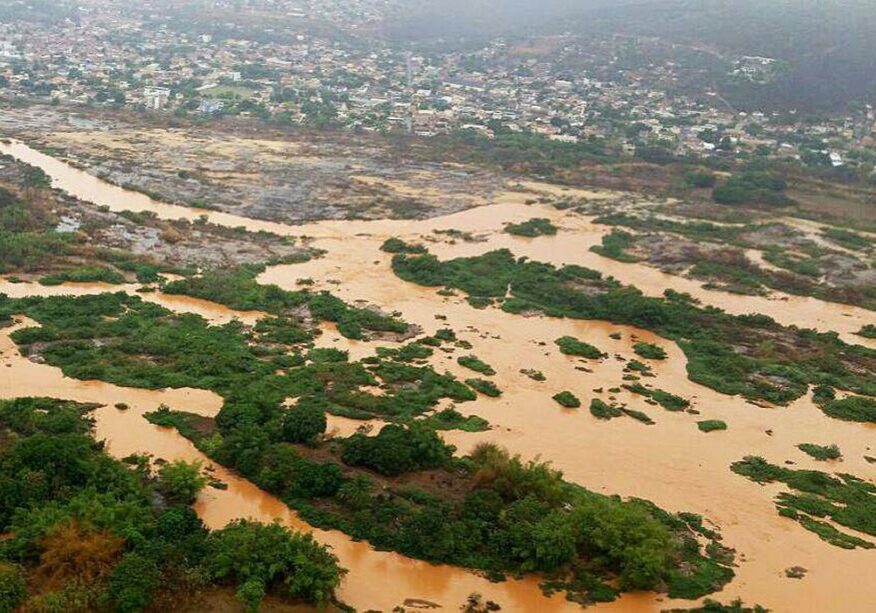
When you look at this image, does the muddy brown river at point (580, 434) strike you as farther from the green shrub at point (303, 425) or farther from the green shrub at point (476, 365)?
the green shrub at point (303, 425)

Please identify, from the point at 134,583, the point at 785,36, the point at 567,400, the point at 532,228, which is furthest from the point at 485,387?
the point at 785,36

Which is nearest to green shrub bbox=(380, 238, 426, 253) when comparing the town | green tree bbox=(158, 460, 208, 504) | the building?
green tree bbox=(158, 460, 208, 504)

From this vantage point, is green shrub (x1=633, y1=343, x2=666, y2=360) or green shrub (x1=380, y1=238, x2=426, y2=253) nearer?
green shrub (x1=633, y1=343, x2=666, y2=360)

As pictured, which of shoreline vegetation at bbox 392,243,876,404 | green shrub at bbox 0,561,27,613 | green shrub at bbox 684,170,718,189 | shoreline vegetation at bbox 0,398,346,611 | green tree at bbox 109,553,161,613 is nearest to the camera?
green shrub at bbox 0,561,27,613

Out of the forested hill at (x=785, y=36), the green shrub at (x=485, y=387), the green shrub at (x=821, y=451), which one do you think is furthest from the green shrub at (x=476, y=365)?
the forested hill at (x=785, y=36)

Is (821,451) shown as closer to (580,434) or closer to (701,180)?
(580,434)

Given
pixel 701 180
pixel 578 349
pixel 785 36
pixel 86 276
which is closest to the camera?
pixel 578 349

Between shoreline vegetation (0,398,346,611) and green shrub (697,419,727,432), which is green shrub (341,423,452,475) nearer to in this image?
shoreline vegetation (0,398,346,611)

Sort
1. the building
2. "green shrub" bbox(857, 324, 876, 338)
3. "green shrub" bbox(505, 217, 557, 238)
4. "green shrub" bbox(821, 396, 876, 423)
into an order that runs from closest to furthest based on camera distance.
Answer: "green shrub" bbox(821, 396, 876, 423), "green shrub" bbox(857, 324, 876, 338), "green shrub" bbox(505, 217, 557, 238), the building

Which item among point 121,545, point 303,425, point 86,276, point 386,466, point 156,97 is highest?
point 121,545
